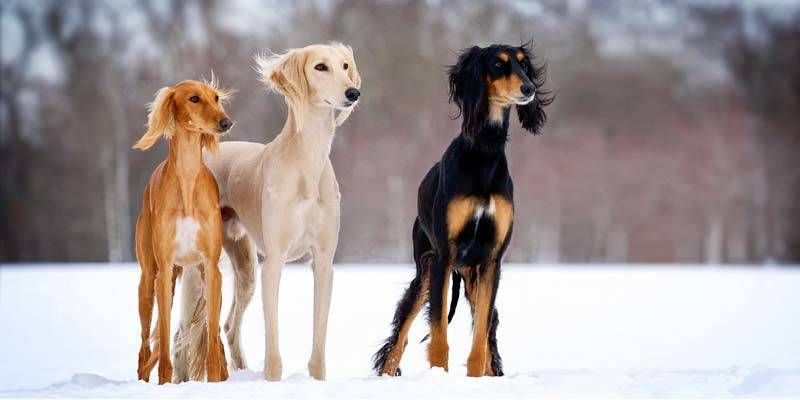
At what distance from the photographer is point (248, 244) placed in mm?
5879

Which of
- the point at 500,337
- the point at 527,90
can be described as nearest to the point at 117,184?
the point at 500,337

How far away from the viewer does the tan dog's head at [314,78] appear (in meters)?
5.02

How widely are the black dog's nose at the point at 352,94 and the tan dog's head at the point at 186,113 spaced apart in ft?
1.95

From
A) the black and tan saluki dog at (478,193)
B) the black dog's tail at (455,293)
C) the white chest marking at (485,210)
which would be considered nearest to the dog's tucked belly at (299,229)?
the black and tan saluki dog at (478,193)

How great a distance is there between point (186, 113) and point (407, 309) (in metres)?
1.57

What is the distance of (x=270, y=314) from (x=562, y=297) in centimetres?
738

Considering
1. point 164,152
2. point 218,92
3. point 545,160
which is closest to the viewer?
point 218,92

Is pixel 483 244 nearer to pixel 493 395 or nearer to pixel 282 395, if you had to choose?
pixel 493 395

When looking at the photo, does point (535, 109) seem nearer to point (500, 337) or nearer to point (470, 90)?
point (470, 90)

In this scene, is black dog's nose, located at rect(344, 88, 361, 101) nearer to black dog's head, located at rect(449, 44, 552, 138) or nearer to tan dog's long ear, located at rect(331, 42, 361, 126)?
tan dog's long ear, located at rect(331, 42, 361, 126)

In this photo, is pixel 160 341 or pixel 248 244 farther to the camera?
pixel 248 244

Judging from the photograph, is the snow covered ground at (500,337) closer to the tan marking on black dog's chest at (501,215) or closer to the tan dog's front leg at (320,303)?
the tan dog's front leg at (320,303)

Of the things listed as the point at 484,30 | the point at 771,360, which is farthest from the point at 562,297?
the point at 484,30

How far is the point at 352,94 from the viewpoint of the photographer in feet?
16.2
